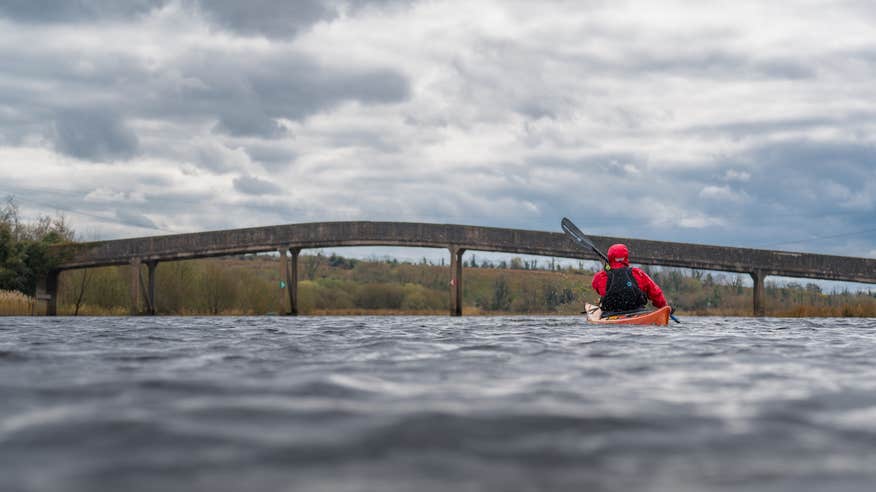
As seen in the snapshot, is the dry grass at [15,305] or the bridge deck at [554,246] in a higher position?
the bridge deck at [554,246]

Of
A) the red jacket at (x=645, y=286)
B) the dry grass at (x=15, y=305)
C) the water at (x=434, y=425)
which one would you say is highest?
the red jacket at (x=645, y=286)

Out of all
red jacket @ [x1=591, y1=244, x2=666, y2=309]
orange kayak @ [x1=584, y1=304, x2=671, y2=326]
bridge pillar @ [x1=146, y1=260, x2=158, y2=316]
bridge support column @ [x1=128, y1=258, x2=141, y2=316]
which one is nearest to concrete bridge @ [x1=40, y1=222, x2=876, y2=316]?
bridge pillar @ [x1=146, y1=260, x2=158, y2=316]

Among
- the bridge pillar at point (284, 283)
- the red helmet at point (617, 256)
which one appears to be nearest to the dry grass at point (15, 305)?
the bridge pillar at point (284, 283)

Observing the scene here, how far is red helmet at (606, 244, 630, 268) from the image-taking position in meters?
14.7

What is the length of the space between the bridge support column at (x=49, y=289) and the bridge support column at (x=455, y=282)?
19.1 m

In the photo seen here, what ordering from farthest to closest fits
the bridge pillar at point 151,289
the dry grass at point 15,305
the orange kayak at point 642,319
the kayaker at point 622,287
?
the bridge pillar at point 151,289 → the dry grass at point 15,305 → the kayaker at point 622,287 → the orange kayak at point 642,319

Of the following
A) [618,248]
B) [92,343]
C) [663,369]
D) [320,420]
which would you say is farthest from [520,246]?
[320,420]

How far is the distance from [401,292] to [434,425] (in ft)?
143

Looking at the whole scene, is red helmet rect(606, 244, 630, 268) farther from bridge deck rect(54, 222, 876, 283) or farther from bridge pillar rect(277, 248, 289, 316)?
bridge pillar rect(277, 248, 289, 316)

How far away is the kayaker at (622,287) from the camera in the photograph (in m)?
15.0

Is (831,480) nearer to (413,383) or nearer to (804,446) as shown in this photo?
(804,446)

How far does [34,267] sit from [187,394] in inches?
1495

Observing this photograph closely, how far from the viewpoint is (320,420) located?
3.35 meters

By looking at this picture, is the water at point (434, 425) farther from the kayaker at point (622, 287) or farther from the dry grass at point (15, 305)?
the dry grass at point (15, 305)
